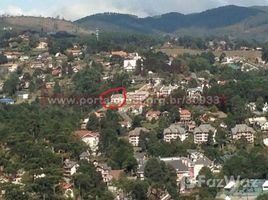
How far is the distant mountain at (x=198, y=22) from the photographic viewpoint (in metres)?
157

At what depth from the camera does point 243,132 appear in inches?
1208

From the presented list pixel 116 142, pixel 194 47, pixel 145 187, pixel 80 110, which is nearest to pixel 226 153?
pixel 116 142

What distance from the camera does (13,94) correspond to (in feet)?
141

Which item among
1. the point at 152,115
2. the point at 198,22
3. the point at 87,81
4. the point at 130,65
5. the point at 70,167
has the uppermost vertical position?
the point at 130,65

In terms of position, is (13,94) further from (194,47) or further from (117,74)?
(194,47)

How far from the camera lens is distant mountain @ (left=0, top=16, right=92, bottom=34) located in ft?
352

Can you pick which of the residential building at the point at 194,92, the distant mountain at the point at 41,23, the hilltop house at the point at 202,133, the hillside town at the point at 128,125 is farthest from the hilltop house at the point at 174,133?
the distant mountain at the point at 41,23

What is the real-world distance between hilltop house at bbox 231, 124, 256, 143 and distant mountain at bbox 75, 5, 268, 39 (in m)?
119

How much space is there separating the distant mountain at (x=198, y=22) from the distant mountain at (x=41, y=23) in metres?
40.6

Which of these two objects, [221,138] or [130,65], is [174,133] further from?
[130,65]

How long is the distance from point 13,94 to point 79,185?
23013 millimetres

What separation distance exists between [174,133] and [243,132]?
3116 millimetres

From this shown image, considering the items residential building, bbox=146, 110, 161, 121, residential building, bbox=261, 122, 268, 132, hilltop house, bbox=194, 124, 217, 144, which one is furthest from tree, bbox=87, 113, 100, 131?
residential building, bbox=261, 122, 268, 132

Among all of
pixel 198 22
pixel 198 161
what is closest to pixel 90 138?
pixel 198 161
